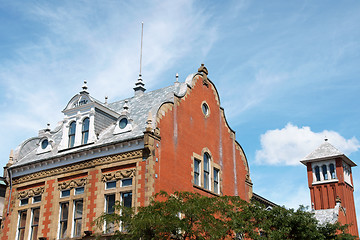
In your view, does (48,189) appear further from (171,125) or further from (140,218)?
(140,218)

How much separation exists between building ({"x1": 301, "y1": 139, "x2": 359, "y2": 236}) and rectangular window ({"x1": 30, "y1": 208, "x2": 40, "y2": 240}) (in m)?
54.4

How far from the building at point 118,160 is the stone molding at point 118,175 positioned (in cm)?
6

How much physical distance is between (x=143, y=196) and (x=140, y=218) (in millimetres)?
4591

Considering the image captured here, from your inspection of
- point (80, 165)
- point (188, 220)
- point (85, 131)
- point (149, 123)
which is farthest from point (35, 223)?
point (188, 220)

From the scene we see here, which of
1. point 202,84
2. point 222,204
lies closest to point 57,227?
point 222,204

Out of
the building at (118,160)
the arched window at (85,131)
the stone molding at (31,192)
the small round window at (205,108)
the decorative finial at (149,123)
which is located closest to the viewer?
the decorative finial at (149,123)

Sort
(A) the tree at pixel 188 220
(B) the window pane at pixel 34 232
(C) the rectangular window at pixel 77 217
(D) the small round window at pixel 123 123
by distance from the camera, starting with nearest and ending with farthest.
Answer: (A) the tree at pixel 188 220
(C) the rectangular window at pixel 77 217
(D) the small round window at pixel 123 123
(B) the window pane at pixel 34 232

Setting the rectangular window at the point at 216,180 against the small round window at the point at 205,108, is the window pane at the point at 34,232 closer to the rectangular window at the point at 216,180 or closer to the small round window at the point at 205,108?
the rectangular window at the point at 216,180

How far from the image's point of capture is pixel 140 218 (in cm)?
2142

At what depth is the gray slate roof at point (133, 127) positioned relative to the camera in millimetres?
28953

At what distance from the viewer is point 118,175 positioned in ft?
90.4

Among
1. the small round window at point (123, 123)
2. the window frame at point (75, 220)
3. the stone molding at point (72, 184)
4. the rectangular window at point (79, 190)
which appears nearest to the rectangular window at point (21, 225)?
the stone molding at point (72, 184)

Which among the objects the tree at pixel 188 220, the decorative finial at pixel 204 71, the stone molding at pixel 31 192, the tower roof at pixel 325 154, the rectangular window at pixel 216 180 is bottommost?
the tree at pixel 188 220

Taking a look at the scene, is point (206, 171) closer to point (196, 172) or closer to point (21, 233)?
point (196, 172)
